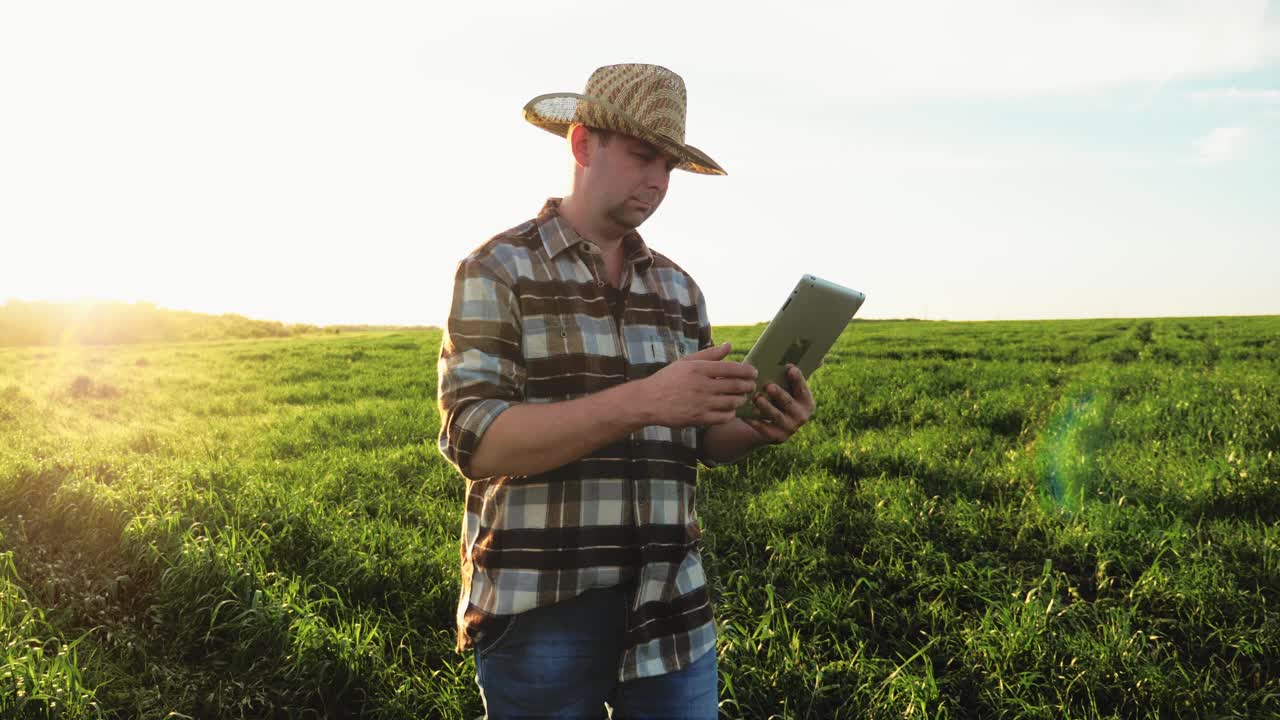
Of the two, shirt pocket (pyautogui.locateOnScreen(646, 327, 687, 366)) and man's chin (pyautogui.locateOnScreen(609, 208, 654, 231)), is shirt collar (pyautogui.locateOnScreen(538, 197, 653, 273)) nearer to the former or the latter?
man's chin (pyautogui.locateOnScreen(609, 208, 654, 231))

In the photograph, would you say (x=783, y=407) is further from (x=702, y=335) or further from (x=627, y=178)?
(x=627, y=178)

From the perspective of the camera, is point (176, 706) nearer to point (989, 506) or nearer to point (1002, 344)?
point (989, 506)

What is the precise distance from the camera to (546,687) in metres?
1.75

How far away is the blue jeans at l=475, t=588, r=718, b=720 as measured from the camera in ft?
Answer: 5.74

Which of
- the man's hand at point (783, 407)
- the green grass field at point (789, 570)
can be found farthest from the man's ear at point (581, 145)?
the green grass field at point (789, 570)

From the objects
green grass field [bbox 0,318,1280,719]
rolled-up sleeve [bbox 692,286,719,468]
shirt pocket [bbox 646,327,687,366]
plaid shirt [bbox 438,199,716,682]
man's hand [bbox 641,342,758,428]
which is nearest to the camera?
man's hand [bbox 641,342,758,428]

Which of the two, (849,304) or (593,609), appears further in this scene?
(849,304)

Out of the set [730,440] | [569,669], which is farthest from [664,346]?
[569,669]

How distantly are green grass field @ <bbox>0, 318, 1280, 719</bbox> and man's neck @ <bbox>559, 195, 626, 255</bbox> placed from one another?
2.10m

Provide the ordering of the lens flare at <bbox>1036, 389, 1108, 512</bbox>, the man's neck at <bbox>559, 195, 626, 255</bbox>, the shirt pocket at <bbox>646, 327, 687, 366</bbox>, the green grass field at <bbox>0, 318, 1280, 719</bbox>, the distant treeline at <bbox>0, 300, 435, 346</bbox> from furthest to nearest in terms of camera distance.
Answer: the distant treeline at <bbox>0, 300, 435, 346</bbox>, the lens flare at <bbox>1036, 389, 1108, 512</bbox>, the green grass field at <bbox>0, 318, 1280, 719</bbox>, the shirt pocket at <bbox>646, 327, 687, 366</bbox>, the man's neck at <bbox>559, 195, 626, 255</bbox>

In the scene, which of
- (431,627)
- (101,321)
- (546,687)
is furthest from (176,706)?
(101,321)

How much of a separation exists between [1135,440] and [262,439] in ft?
25.9

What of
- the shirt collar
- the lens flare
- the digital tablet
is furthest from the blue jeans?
the lens flare

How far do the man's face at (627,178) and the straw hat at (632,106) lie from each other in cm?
3
